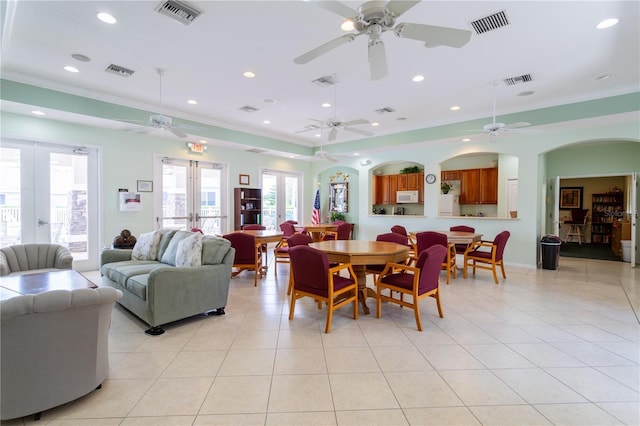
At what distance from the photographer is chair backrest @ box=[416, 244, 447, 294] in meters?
3.21

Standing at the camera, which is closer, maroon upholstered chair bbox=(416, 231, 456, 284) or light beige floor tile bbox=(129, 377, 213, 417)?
light beige floor tile bbox=(129, 377, 213, 417)

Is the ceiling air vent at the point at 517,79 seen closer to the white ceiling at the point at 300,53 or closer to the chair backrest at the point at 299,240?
the white ceiling at the point at 300,53

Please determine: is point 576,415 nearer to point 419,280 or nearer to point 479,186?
point 419,280

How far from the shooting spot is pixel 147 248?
4.31 meters

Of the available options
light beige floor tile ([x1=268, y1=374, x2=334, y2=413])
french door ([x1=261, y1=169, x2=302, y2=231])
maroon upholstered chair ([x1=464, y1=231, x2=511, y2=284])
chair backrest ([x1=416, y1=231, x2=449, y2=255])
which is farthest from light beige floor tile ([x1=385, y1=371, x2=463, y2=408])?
french door ([x1=261, y1=169, x2=302, y2=231])

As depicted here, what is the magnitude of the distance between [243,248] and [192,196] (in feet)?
10.1

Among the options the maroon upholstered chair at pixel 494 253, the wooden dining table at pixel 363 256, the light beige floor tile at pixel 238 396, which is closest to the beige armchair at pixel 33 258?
the light beige floor tile at pixel 238 396

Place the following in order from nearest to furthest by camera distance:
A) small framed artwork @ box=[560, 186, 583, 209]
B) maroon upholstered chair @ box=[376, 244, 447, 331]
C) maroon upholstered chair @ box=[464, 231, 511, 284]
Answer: maroon upholstered chair @ box=[376, 244, 447, 331] → maroon upholstered chair @ box=[464, 231, 511, 284] → small framed artwork @ box=[560, 186, 583, 209]

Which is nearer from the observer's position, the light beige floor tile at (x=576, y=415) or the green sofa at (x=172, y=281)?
the light beige floor tile at (x=576, y=415)

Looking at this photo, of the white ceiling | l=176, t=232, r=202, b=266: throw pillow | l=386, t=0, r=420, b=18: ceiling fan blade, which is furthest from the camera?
l=176, t=232, r=202, b=266: throw pillow

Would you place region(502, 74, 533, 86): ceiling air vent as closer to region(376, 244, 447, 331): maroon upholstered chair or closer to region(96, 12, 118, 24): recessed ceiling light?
region(376, 244, 447, 331): maroon upholstered chair

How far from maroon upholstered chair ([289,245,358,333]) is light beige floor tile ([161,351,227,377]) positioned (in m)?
1.03

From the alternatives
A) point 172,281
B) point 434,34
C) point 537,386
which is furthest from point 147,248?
point 537,386

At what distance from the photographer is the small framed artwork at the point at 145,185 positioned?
20.8 feet
